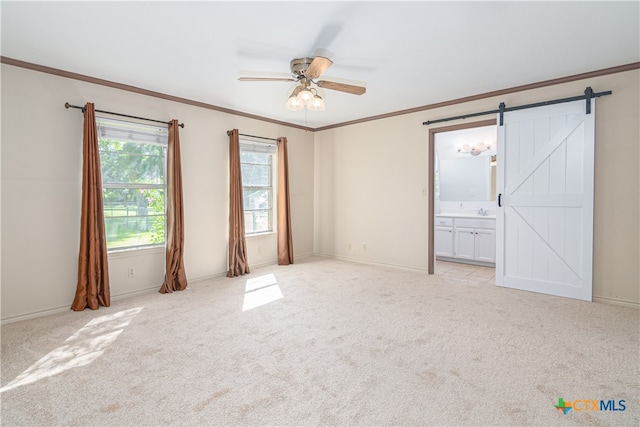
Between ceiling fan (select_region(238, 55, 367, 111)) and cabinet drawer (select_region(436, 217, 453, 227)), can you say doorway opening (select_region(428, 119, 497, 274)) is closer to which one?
cabinet drawer (select_region(436, 217, 453, 227))

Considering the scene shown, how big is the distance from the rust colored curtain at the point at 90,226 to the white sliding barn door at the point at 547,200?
15.7 feet

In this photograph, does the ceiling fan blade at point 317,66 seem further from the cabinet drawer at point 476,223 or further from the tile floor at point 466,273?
the cabinet drawer at point 476,223

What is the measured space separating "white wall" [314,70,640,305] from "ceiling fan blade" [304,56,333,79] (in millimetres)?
2640

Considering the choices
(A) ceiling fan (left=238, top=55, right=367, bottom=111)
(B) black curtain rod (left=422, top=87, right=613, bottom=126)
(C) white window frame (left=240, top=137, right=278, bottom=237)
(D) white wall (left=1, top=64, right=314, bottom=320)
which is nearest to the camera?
(A) ceiling fan (left=238, top=55, right=367, bottom=111)

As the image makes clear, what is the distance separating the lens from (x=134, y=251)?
4.00 meters

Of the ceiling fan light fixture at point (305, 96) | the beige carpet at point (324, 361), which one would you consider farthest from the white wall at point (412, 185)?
the ceiling fan light fixture at point (305, 96)

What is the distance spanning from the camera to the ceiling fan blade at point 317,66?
261 cm

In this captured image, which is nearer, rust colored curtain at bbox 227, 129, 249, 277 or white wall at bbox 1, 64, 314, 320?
white wall at bbox 1, 64, 314, 320

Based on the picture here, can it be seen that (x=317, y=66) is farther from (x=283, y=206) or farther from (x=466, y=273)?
(x=466, y=273)

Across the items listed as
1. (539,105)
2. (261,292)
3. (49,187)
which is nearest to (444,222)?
(539,105)

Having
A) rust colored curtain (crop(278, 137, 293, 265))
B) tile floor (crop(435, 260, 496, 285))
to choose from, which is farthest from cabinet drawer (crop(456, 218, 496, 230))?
rust colored curtain (crop(278, 137, 293, 265))

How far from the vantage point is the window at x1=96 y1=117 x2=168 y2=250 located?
3826 mm

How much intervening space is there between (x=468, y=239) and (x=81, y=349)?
5.53 metres

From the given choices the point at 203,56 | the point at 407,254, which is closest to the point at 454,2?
the point at 203,56
